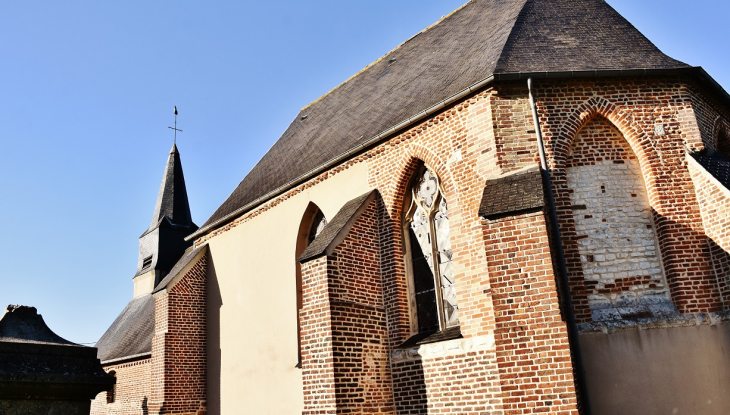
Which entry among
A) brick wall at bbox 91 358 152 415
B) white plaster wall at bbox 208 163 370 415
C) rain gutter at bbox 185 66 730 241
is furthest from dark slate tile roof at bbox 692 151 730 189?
brick wall at bbox 91 358 152 415

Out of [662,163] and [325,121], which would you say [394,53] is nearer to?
[325,121]

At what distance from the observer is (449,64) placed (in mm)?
10992

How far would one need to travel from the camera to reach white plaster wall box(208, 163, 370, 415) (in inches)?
427

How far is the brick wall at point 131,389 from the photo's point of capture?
587 inches

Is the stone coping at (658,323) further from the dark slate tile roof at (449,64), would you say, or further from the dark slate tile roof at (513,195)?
the dark slate tile roof at (449,64)

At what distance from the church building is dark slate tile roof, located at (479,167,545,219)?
29 millimetres

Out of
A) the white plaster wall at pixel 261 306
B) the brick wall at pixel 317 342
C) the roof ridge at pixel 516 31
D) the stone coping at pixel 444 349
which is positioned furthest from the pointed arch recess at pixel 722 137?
the brick wall at pixel 317 342

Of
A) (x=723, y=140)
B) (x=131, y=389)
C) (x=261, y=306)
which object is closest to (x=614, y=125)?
(x=723, y=140)

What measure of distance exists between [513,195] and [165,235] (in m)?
17.4

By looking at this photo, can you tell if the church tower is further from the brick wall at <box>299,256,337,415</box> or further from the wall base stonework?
the wall base stonework

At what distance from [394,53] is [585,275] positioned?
350 inches

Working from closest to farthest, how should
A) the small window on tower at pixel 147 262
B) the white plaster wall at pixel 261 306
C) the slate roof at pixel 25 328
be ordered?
the slate roof at pixel 25 328 → the white plaster wall at pixel 261 306 → the small window on tower at pixel 147 262

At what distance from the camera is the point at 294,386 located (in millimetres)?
10672

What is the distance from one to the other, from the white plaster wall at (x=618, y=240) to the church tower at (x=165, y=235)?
1676cm
